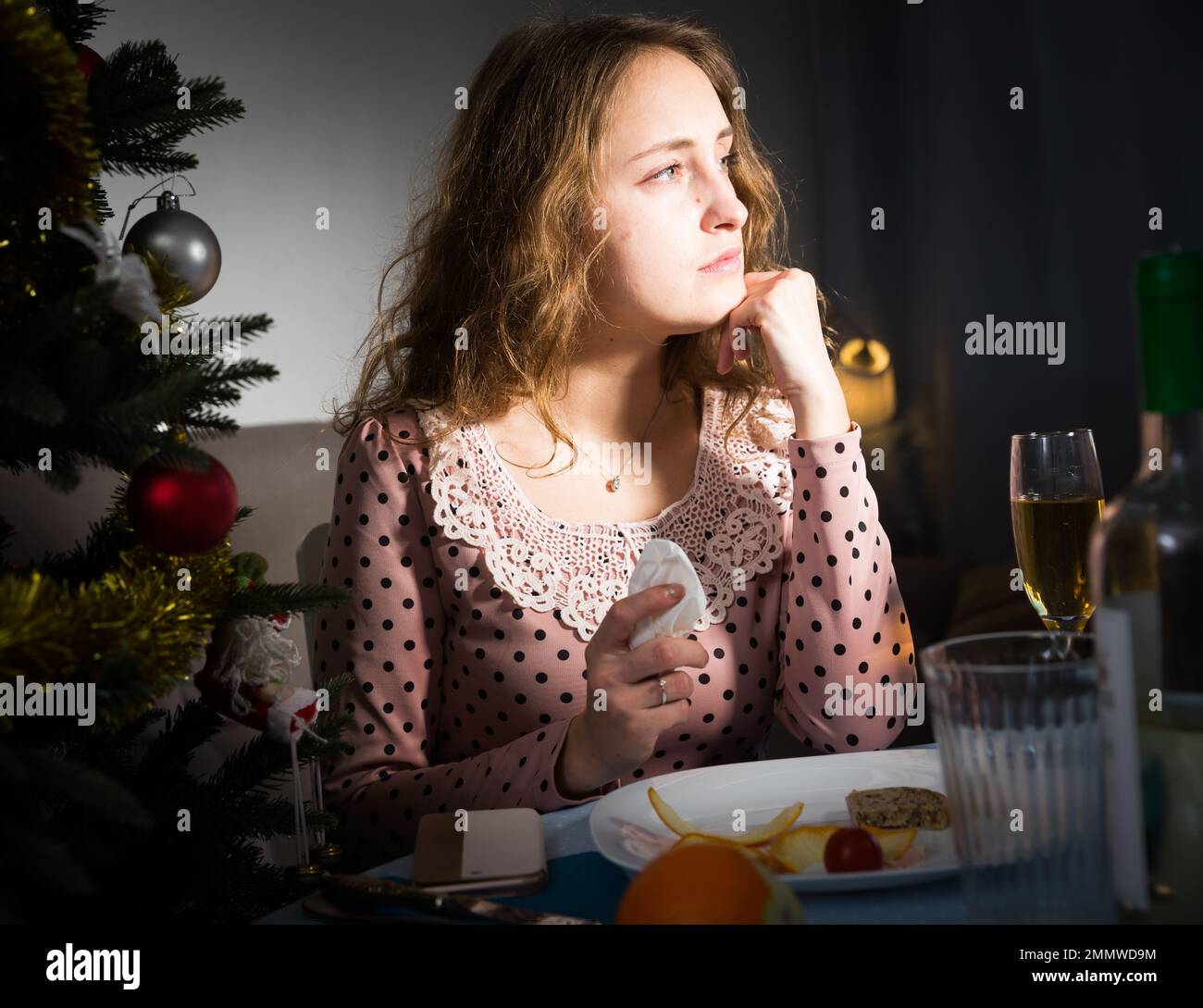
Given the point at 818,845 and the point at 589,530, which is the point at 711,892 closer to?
the point at 818,845

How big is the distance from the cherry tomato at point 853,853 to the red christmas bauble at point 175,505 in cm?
43

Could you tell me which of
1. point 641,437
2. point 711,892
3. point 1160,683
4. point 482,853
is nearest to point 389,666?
point 641,437

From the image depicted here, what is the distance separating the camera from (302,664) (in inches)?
59.7

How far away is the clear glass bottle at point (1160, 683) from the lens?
1.63ft

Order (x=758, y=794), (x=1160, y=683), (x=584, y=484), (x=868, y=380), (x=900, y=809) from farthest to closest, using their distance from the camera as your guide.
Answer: (x=868, y=380)
(x=584, y=484)
(x=758, y=794)
(x=900, y=809)
(x=1160, y=683)

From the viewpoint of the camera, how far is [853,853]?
66cm

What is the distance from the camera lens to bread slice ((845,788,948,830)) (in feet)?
2.45

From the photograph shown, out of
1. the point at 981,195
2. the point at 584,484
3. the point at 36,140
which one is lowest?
the point at 584,484

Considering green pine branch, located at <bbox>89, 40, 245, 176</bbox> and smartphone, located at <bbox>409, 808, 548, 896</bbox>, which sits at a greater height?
green pine branch, located at <bbox>89, 40, 245, 176</bbox>

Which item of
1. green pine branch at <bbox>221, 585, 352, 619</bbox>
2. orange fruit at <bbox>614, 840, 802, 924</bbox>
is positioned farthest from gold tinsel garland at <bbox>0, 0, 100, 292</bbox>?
orange fruit at <bbox>614, 840, 802, 924</bbox>

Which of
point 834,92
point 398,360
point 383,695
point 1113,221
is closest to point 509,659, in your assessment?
point 383,695

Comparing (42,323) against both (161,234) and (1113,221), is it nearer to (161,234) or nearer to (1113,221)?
(161,234)

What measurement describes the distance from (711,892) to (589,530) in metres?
0.79

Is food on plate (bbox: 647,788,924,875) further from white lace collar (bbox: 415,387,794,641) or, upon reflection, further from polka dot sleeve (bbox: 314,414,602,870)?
white lace collar (bbox: 415,387,794,641)
